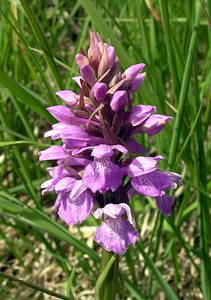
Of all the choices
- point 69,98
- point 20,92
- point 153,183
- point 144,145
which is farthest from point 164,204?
point 144,145

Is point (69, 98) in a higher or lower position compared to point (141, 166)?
higher

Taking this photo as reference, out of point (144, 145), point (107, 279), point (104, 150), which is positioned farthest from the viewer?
point (144, 145)

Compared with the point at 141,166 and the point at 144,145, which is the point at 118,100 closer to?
the point at 141,166

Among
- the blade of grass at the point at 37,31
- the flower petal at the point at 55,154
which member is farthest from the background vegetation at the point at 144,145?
the flower petal at the point at 55,154

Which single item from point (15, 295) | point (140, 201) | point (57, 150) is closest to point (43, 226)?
point (57, 150)

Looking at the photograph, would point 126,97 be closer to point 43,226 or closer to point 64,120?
point 64,120

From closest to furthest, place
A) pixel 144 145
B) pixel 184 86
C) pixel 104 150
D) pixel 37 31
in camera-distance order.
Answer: pixel 104 150 → pixel 37 31 → pixel 184 86 → pixel 144 145

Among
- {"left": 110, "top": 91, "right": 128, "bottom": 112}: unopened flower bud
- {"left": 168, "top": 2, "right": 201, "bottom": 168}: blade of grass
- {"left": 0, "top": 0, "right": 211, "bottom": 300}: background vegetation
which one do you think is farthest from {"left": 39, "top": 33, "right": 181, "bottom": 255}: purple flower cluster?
{"left": 168, "top": 2, "right": 201, "bottom": 168}: blade of grass

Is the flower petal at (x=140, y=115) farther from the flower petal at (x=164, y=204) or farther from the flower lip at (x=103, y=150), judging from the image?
the flower petal at (x=164, y=204)
